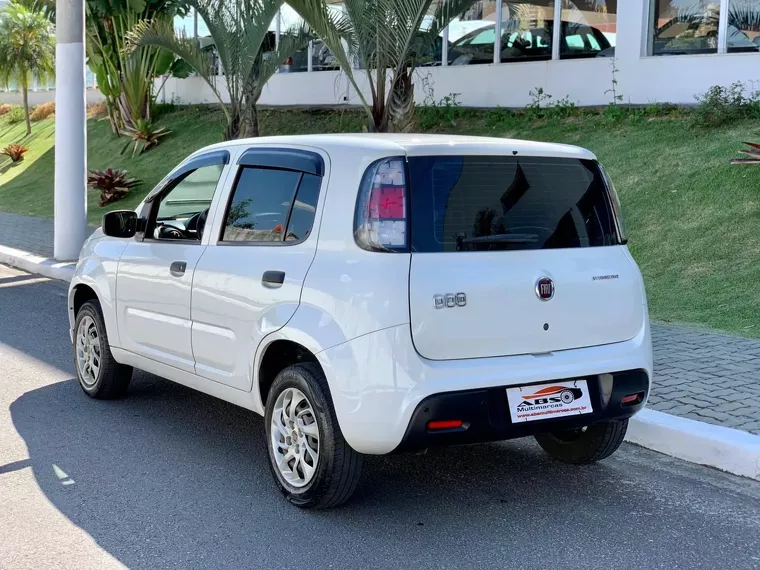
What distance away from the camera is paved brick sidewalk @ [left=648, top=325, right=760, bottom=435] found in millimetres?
5820

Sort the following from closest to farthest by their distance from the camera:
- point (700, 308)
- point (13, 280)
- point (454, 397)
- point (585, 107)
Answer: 1. point (454, 397)
2. point (700, 308)
3. point (13, 280)
4. point (585, 107)

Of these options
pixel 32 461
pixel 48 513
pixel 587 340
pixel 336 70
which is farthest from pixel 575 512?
pixel 336 70

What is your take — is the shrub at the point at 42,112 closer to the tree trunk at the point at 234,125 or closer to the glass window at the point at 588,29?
the tree trunk at the point at 234,125

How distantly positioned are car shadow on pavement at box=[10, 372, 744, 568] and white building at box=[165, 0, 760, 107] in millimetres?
10886

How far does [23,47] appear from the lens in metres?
32.5

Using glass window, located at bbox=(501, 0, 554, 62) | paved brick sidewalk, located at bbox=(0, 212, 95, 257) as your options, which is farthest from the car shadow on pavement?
glass window, located at bbox=(501, 0, 554, 62)

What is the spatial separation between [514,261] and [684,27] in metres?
12.3

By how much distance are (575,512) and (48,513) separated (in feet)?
8.51

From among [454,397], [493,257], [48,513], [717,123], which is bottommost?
[48,513]

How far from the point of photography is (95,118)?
1180 inches

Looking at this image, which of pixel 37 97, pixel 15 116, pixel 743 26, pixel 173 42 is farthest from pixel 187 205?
pixel 37 97

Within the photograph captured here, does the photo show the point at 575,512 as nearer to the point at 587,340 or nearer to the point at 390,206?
the point at 587,340

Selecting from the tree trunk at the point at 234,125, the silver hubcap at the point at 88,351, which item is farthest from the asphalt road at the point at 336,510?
the tree trunk at the point at 234,125

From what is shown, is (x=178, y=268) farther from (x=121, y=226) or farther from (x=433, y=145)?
(x=433, y=145)
